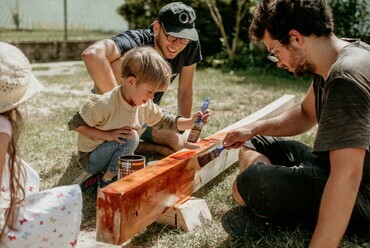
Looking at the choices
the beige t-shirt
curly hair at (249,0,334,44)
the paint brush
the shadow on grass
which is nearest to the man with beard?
curly hair at (249,0,334,44)

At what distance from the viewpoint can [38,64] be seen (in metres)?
12.2

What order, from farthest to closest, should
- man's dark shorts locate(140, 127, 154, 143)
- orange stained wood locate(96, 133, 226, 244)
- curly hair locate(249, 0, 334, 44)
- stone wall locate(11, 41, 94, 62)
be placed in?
stone wall locate(11, 41, 94, 62) < man's dark shorts locate(140, 127, 154, 143) < curly hair locate(249, 0, 334, 44) < orange stained wood locate(96, 133, 226, 244)

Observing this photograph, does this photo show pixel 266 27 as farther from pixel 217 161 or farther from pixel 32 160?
pixel 32 160

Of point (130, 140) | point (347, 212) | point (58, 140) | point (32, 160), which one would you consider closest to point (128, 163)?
point (130, 140)

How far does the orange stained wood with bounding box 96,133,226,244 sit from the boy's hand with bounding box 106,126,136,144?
0.40m

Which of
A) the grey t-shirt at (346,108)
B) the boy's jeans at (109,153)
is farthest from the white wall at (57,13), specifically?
the grey t-shirt at (346,108)

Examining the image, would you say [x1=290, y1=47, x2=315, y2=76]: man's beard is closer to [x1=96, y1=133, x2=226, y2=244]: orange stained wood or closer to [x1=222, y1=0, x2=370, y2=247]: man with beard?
[x1=222, y1=0, x2=370, y2=247]: man with beard

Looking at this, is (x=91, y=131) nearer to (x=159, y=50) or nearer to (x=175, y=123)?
(x=175, y=123)

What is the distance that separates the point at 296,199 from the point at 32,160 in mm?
2670

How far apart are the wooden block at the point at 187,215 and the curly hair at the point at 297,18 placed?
1.16 m

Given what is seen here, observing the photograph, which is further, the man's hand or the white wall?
the white wall

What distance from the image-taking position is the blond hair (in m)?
3.27

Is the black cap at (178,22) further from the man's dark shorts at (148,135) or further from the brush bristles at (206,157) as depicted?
the brush bristles at (206,157)

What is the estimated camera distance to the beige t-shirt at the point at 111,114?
3.46m
